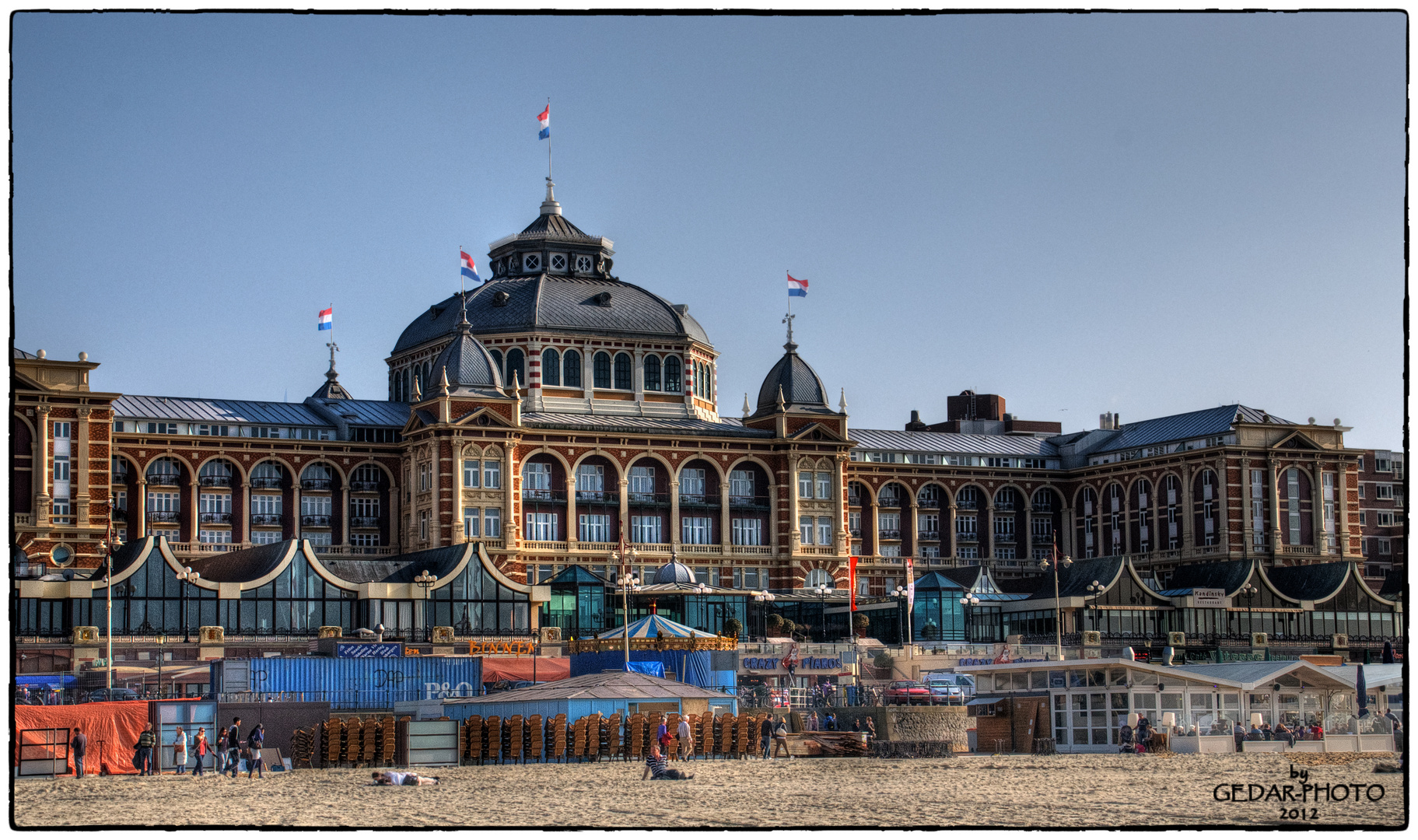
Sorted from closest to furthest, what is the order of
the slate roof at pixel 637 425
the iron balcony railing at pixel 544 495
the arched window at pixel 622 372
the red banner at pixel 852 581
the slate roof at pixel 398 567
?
1. the slate roof at pixel 398 567
2. the red banner at pixel 852 581
3. the iron balcony railing at pixel 544 495
4. the slate roof at pixel 637 425
5. the arched window at pixel 622 372

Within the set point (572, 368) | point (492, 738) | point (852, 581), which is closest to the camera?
point (492, 738)

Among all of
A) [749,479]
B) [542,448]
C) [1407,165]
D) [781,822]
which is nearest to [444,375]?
[542,448]

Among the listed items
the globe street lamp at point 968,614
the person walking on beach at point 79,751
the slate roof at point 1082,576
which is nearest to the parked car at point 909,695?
the globe street lamp at point 968,614

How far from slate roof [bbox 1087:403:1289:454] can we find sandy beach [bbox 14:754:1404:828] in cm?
6899

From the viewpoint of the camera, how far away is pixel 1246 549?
138m

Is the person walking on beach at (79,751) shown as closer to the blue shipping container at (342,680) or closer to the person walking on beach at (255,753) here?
the person walking on beach at (255,753)

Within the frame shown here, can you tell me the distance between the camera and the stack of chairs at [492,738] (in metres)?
75.8

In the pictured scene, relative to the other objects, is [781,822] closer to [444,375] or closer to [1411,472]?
[1411,472]

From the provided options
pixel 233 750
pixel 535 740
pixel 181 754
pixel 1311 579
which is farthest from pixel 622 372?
pixel 233 750

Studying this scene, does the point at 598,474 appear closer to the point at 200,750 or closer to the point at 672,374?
the point at 672,374

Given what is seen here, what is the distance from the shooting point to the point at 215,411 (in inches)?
5202

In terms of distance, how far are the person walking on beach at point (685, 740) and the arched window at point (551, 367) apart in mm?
60575

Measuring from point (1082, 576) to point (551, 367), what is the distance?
34.5 metres

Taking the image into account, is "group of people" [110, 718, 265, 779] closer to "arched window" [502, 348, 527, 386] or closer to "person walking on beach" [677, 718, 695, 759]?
"person walking on beach" [677, 718, 695, 759]
